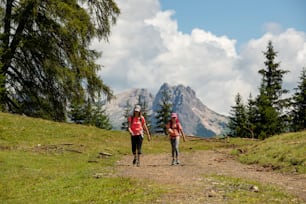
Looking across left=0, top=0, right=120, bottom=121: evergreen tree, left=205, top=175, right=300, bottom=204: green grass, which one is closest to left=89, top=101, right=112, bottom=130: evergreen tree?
left=0, top=0, right=120, bottom=121: evergreen tree

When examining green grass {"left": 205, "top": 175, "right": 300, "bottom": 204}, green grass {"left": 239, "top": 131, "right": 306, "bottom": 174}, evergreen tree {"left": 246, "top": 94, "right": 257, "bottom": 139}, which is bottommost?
green grass {"left": 205, "top": 175, "right": 300, "bottom": 204}

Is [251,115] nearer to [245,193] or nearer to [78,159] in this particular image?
[78,159]

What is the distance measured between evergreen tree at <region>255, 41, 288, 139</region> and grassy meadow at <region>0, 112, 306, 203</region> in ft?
55.6

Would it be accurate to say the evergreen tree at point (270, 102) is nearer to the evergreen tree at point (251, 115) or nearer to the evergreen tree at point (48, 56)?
the evergreen tree at point (251, 115)

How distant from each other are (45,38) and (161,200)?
1311 inches

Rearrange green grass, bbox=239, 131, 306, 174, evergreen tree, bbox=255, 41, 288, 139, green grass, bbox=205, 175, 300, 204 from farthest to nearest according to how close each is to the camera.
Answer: evergreen tree, bbox=255, 41, 288, 139 < green grass, bbox=239, 131, 306, 174 < green grass, bbox=205, 175, 300, 204

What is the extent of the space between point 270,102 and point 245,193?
50242 mm

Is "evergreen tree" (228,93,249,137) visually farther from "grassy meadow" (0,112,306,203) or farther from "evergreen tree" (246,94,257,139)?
"grassy meadow" (0,112,306,203)

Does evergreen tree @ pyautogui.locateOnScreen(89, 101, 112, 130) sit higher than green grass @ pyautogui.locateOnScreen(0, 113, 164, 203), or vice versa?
evergreen tree @ pyautogui.locateOnScreen(89, 101, 112, 130)

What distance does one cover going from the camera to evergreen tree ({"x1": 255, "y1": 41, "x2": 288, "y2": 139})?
57625mm

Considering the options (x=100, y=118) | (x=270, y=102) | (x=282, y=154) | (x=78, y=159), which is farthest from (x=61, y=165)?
(x=100, y=118)

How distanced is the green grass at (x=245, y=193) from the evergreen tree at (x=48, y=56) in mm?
29223

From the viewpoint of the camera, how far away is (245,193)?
12820mm

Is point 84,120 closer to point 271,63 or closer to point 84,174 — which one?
point 271,63
